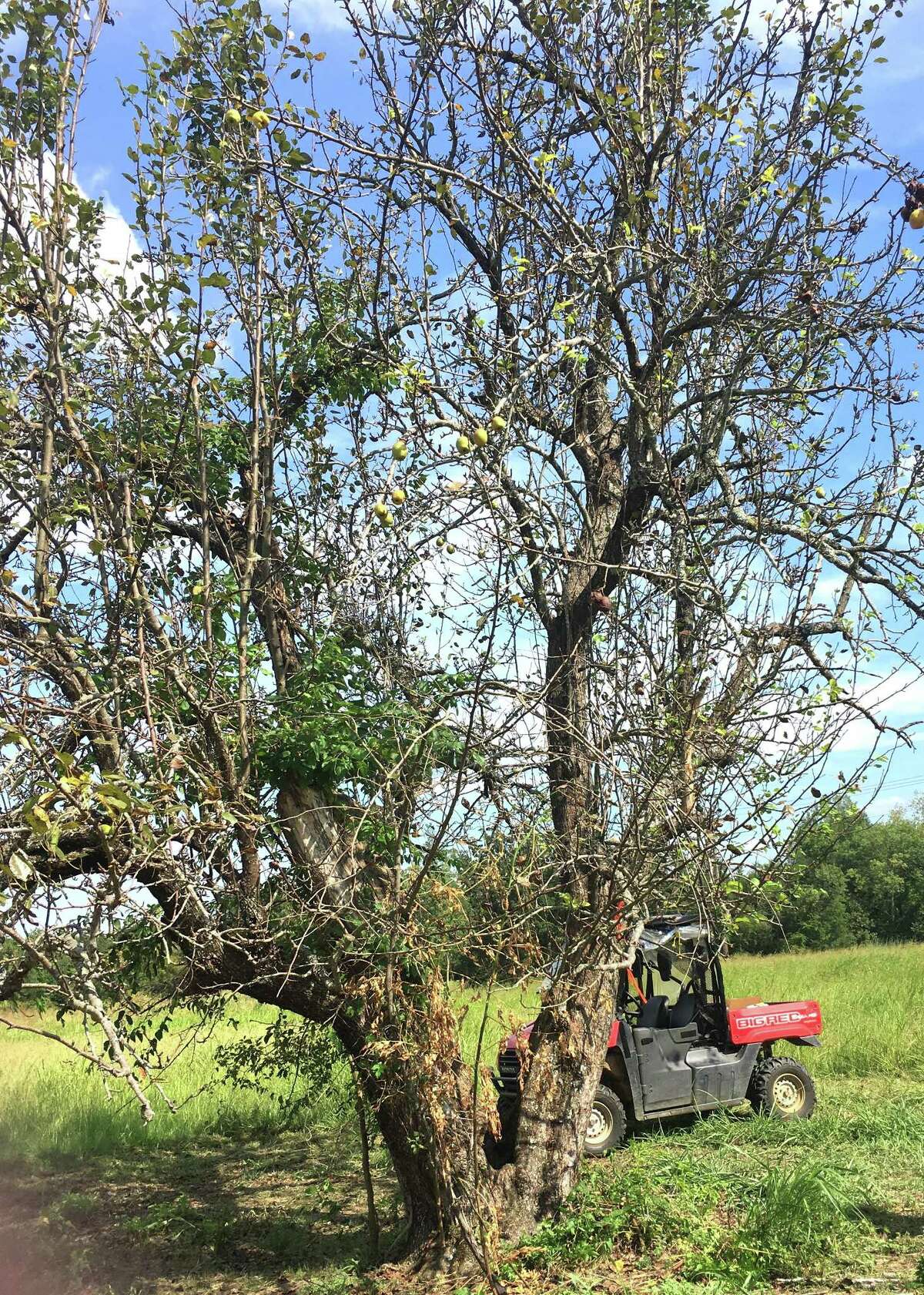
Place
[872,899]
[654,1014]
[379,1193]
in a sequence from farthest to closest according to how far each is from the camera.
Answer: [872,899]
[654,1014]
[379,1193]

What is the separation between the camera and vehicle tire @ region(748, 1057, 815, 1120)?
8.77 metres

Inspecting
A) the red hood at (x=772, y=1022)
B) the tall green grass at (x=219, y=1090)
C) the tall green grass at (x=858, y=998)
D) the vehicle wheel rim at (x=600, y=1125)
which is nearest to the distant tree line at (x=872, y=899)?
the tall green grass at (x=858, y=998)

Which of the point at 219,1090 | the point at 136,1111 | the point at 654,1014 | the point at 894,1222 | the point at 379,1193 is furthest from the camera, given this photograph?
the point at 219,1090

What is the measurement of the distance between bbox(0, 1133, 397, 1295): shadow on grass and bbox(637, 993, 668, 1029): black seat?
2.51m

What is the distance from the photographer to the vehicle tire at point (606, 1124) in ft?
25.5

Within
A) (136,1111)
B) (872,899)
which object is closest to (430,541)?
(136,1111)

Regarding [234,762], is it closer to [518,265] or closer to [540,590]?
[540,590]

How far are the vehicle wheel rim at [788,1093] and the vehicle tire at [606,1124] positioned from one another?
5.80ft

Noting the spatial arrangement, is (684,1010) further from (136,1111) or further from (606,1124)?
(136,1111)

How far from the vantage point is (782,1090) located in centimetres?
897

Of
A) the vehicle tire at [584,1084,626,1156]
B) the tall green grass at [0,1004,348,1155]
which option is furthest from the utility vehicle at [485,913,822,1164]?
the tall green grass at [0,1004,348,1155]

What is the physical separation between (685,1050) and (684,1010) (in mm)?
464

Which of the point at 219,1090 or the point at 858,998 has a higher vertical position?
the point at 858,998

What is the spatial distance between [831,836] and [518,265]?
12.2 feet
